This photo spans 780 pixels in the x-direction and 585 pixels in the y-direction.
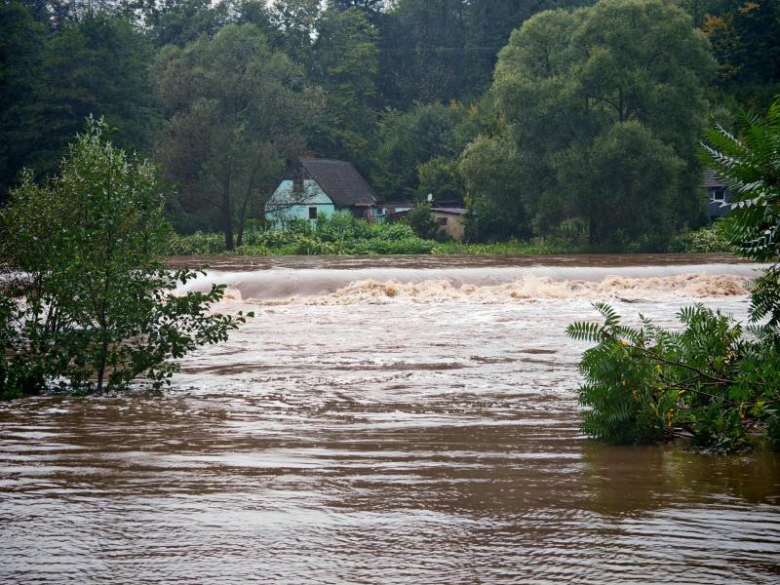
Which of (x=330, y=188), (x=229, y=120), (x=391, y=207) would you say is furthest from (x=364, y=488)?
(x=391, y=207)

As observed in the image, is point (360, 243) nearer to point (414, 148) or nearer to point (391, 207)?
point (391, 207)

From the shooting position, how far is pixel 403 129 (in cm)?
6512

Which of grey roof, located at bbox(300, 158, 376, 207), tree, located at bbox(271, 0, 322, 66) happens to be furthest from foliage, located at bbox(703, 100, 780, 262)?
tree, located at bbox(271, 0, 322, 66)

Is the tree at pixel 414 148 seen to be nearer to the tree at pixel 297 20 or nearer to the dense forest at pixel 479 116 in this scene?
the dense forest at pixel 479 116

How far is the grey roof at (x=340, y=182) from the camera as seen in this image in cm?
6072

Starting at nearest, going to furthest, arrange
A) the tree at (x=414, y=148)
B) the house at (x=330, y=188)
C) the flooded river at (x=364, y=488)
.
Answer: the flooded river at (x=364, y=488)
the house at (x=330, y=188)
the tree at (x=414, y=148)

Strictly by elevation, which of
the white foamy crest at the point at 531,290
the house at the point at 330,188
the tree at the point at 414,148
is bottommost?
the white foamy crest at the point at 531,290

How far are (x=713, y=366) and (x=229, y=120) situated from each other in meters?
42.4

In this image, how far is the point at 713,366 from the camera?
829cm

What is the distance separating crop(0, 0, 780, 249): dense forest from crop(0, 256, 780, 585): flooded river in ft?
80.1

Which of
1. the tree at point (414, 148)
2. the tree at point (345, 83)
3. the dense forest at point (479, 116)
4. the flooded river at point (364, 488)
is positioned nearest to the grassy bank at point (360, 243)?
the dense forest at point (479, 116)

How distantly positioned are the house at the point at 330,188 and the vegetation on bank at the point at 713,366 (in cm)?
4688

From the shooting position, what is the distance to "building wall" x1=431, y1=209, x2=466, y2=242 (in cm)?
5169

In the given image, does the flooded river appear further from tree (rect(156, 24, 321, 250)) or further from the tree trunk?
the tree trunk
